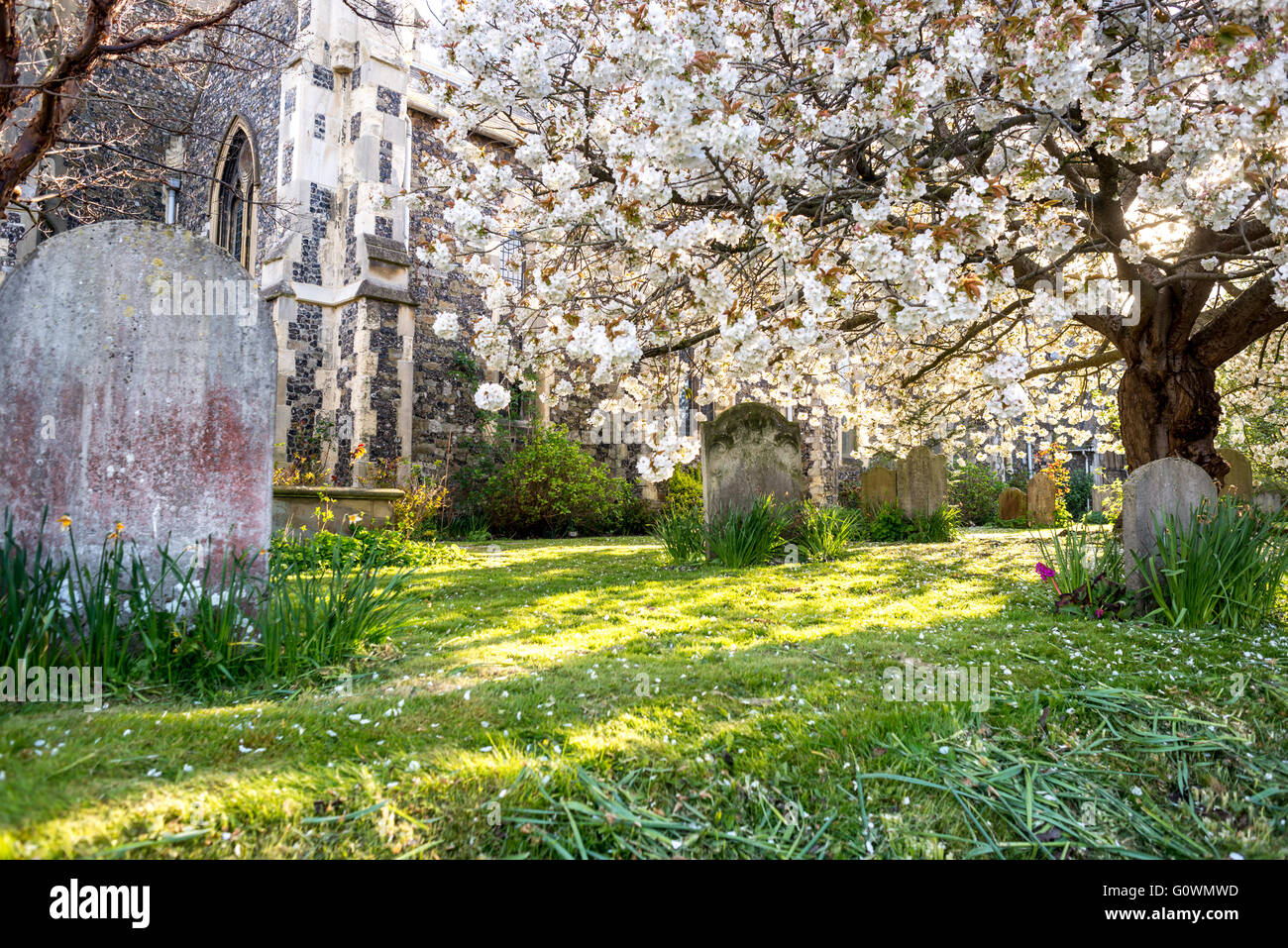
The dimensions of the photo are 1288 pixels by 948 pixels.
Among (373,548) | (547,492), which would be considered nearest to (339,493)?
(373,548)

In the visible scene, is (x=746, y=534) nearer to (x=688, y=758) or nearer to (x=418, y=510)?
(x=688, y=758)

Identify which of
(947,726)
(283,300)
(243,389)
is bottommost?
(947,726)

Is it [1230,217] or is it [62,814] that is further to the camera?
[1230,217]

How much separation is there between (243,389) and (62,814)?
2.06m

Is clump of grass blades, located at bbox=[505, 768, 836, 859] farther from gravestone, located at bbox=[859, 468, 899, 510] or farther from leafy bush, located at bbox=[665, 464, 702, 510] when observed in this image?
leafy bush, located at bbox=[665, 464, 702, 510]

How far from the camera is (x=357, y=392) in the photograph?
1092cm

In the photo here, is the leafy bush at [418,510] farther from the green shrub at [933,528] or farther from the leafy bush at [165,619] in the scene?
the green shrub at [933,528]

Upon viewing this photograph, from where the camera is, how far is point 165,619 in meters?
2.96

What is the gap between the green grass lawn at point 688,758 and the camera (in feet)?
6.07

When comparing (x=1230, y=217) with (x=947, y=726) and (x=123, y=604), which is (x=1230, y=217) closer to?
(x=947, y=726)

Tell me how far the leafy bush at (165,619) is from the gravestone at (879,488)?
9.82 m

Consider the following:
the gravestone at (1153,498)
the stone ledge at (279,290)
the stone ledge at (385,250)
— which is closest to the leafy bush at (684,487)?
the stone ledge at (385,250)

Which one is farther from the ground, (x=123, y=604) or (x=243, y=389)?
(x=243, y=389)
